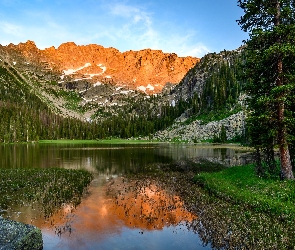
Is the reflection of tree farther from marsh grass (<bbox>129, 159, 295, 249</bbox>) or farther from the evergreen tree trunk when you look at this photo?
the evergreen tree trunk

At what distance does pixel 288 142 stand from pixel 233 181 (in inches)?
303

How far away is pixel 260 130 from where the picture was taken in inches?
1209

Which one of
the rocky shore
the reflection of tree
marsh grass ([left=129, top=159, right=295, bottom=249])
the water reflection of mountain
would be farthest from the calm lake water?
the rocky shore

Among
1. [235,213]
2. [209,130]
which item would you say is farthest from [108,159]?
[209,130]

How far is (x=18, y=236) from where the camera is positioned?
1452cm

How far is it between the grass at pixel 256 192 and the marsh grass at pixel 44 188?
14.8 m

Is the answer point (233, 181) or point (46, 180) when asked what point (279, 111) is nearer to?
point (233, 181)

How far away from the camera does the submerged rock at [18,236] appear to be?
1398 centimetres

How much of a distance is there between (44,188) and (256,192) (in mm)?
24037

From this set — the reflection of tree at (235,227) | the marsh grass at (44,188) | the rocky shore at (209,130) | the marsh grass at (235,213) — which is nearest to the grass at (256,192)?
the marsh grass at (235,213)

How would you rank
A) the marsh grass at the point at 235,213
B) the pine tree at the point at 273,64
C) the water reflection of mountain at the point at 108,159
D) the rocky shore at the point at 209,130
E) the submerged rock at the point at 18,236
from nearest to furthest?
the submerged rock at the point at 18,236, the marsh grass at the point at 235,213, the pine tree at the point at 273,64, the water reflection of mountain at the point at 108,159, the rocky shore at the point at 209,130

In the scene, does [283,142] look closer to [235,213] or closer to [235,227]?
[235,213]

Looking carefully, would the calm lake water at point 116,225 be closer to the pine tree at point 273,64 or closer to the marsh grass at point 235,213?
the marsh grass at point 235,213

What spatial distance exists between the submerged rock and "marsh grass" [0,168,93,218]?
788cm
